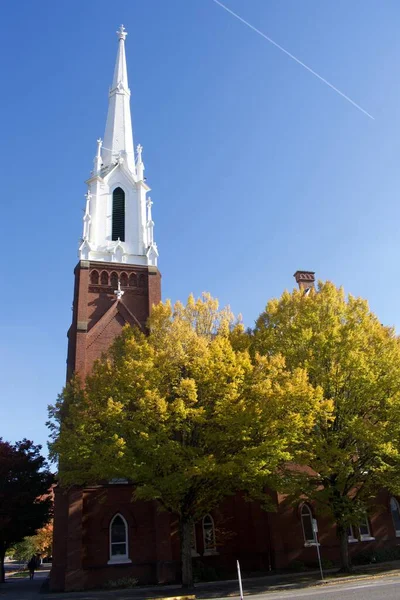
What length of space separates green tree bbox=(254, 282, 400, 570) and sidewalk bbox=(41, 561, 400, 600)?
1743mm

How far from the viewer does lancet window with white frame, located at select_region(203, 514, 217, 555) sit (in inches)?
1017

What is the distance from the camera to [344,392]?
70.5 feet

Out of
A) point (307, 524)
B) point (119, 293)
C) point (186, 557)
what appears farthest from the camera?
point (119, 293)

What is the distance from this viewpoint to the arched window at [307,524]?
26609 millimetres

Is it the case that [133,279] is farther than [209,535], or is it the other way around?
[133,279]

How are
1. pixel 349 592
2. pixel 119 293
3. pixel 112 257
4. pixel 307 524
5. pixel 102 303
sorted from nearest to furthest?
pixel 349 592
pixel 307 524
pixel 102 303
pixel 119 293
pixel 112 257

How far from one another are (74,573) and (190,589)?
643 cm

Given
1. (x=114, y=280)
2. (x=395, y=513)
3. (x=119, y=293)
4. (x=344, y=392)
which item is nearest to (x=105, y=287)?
(x=114, y=280)

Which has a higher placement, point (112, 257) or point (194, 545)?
point (112, 257)

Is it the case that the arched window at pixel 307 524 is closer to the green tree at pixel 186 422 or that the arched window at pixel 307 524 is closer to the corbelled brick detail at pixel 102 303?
the green tree at pixel 186 422

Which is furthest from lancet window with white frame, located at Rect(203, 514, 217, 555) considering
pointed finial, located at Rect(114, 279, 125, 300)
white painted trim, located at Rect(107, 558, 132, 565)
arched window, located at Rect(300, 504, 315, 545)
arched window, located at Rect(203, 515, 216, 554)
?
pointed finial, located at Rect(114, 279, 125, 300)

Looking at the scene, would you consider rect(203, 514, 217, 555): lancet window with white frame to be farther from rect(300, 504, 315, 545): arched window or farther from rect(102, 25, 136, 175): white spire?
rect(102, 25, 136, 175): white spire

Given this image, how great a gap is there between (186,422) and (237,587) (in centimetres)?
731

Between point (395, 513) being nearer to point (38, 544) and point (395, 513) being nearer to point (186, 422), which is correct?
point (186, 422)
